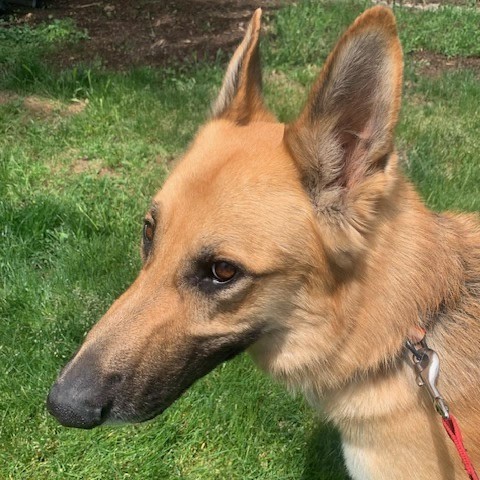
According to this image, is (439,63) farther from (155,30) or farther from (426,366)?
(426,366)

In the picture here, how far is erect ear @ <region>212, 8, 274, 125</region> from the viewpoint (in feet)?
9.45

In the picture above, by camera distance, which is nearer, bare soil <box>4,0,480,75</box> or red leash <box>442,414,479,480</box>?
red leash <box>442,414,479,480</box>

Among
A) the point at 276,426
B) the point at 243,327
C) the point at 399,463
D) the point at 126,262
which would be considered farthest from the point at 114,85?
the point at 399,463

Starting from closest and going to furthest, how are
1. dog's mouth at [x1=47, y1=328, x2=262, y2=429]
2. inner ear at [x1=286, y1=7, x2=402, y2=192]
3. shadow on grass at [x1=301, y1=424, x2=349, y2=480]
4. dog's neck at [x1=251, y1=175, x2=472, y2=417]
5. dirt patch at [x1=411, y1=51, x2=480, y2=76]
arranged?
inner ear at [x1=286, y1=7, x2=402, y2=192] → dog's mouth at [x1=47, y1=328, x2=262, y2=429] → dog's neck at [x1=251, y1=175, x2=472, y2=417] → shadow on grass at [x1=301, y1=424, x2=349, y2=480] → dirt patch at [x1=411, y1=51, x2=480, y2=76]

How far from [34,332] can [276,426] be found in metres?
1.74

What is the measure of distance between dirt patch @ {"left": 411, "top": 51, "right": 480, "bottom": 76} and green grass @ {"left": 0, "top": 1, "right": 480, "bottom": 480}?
14cm

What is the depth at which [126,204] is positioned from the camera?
521cm

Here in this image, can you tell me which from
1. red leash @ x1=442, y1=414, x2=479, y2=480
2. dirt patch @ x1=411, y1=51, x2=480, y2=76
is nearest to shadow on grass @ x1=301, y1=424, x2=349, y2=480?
red leash @ x1=442, y1=414, x2=479, y2=480

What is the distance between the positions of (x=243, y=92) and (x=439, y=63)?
20.0 ft

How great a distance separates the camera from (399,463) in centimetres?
250

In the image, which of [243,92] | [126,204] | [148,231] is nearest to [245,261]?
[148,231]

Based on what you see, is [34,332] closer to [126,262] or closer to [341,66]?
[126,262]

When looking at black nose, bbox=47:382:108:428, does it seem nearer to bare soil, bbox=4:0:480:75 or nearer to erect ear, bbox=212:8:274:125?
erect ear, bbox=212:8:274:125

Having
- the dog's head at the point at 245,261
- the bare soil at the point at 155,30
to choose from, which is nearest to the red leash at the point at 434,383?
the dog's head at the point at 245,261
